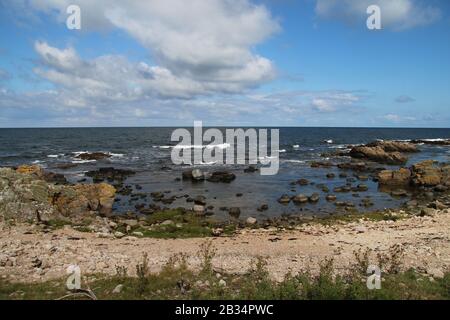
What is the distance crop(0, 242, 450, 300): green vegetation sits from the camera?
8.43 meters

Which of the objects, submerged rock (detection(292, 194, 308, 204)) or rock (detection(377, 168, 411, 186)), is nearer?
submerged rock (detection(292, 194, 308, 204))

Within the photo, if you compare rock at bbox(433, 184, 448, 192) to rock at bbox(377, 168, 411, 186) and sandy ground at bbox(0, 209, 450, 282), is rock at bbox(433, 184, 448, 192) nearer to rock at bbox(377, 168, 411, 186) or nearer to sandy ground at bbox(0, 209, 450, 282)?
rock at bbox(377, 168, 411, 186)

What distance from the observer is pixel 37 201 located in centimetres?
1909

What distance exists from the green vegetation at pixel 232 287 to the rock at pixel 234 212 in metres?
12.9

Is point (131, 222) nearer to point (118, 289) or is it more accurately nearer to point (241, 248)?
point (241, 248)

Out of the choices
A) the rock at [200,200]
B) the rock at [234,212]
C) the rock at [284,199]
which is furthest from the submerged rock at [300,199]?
the rock at [200,200]

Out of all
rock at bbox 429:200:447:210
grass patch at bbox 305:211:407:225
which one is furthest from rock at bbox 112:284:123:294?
rock at bbox 429:200:447:210

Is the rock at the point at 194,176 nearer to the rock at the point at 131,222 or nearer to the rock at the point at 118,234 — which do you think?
the rock at the point at 131,222

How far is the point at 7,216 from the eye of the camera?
17.5 metres

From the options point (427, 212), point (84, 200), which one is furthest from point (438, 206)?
point (84, 200)

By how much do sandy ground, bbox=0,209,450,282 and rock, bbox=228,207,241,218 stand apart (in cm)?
406

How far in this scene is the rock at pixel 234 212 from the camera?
2333 centimetres
